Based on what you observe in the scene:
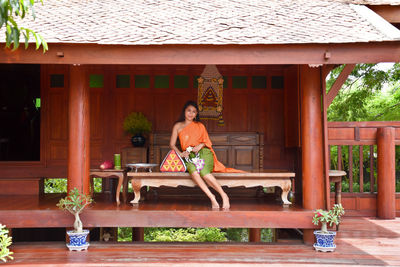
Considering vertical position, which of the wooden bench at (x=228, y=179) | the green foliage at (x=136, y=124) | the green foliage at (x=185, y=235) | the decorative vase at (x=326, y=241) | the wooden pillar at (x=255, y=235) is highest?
the green foliage at (x=136, y=124)

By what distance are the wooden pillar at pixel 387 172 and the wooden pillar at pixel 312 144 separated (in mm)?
2123

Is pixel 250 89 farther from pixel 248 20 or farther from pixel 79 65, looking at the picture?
pixel 79 65

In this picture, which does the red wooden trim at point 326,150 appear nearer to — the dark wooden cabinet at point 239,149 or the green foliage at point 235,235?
the dark wooden cabinet at point 239,149

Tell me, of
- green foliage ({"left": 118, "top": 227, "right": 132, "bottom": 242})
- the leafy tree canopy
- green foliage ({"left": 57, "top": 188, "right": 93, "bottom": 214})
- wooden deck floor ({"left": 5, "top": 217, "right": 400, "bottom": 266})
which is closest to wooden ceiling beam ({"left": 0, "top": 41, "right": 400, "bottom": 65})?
green foliage ({"left": 57, "top": 188, "right": 93, "bottom": 214})

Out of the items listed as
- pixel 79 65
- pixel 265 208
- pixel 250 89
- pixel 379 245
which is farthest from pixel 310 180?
pixel 79 65

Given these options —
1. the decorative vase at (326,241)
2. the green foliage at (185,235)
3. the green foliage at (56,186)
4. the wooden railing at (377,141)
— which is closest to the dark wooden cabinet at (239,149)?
the wooden railing at (377,141)

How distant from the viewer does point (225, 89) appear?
905 centimetres

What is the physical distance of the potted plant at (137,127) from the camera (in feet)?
28.5

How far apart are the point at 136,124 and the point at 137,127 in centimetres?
6

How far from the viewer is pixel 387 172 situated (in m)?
8.07

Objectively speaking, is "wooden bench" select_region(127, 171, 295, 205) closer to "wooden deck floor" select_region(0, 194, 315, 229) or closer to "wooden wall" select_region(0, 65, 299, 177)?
"wooden deck floor" select_region(0, 194, 315, 229)

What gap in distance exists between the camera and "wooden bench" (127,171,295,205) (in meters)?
6.96

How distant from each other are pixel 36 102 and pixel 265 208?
6578mm

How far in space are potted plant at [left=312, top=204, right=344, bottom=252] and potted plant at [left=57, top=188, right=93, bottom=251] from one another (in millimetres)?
3106
